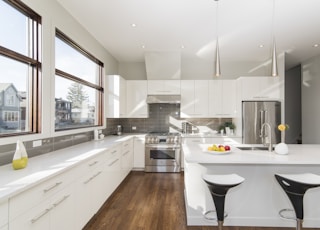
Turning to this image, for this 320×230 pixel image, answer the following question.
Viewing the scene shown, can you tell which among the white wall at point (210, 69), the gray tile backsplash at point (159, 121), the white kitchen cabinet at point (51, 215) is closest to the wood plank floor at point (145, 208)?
the white kitchen cabinet at point (51, 215)

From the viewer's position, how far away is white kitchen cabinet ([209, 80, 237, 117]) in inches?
204

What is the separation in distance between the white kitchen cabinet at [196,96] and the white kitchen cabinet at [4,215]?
429 cm

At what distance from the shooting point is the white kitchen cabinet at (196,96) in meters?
5.20

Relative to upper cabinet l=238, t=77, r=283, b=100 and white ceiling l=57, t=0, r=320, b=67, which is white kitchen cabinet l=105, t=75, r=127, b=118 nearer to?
white ceiling l=57, t=0, r=320, b=67

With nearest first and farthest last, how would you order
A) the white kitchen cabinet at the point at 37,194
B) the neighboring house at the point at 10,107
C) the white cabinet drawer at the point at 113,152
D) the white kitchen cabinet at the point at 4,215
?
the white kitchen cabinet at the point at 4,215
the white kitchen cabinet at the point at 37,194
the neighboring house at the point at 10,107
the white cabinet drawer at the point at 113,152

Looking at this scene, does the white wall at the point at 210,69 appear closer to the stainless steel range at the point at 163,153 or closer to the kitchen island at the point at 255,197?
the stainless steel range at the point at 163,153

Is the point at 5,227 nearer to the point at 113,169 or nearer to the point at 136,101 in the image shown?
the point at 113,169

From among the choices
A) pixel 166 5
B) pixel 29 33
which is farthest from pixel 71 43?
pixel 166 5

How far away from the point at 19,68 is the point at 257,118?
453 cm

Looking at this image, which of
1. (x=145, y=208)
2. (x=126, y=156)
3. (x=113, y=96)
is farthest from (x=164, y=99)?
(x=145, y=208)

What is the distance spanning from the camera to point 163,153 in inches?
193

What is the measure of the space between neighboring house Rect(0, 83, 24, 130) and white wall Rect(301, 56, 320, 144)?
6132 millimetres

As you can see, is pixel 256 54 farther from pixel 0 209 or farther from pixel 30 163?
pixel 0 209

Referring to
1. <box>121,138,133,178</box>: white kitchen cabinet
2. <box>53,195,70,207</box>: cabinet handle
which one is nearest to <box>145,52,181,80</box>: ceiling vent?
<box>121,138,133,178</box>: white kitchen cabinet
